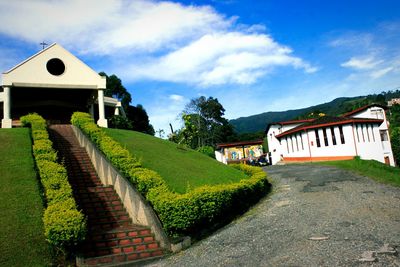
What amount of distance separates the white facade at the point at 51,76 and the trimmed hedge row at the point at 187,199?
12.9 m

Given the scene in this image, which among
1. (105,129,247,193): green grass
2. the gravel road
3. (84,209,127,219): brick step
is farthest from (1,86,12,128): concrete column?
the gravel road

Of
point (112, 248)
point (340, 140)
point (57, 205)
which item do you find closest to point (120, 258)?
point (112, 248)

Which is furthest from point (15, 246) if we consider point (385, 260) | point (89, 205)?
point (385, 260)

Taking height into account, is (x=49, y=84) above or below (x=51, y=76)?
below

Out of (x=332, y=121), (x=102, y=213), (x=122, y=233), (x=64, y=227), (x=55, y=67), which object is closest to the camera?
(x=64, y=227)

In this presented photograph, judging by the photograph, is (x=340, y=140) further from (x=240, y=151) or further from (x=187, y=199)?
(x=187, y=199)

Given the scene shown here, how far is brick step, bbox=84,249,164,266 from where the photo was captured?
8.38 m

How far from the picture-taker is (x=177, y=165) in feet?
49.8

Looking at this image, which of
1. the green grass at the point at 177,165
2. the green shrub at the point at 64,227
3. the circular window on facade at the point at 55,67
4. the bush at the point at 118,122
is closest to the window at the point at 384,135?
the green grass at the point at 177,165

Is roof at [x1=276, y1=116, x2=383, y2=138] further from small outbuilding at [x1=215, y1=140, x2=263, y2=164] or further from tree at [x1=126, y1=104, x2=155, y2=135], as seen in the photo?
tree at [x1=126, y1=104, x2=155, y2=135]

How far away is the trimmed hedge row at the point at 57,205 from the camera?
8.02m

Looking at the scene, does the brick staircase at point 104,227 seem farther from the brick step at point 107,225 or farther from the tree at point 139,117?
the tree at point 139,117

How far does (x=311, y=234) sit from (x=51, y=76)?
23.2 meters

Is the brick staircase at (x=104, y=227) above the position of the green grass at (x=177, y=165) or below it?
below
